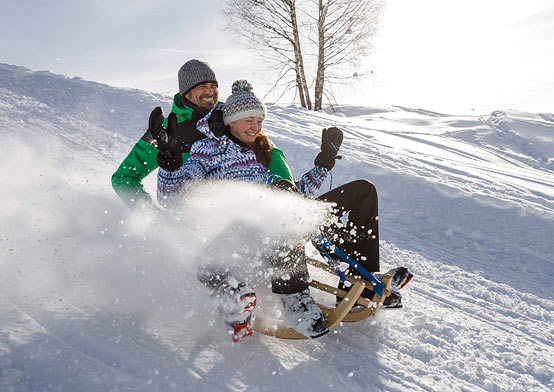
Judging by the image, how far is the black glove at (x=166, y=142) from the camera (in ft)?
7.45

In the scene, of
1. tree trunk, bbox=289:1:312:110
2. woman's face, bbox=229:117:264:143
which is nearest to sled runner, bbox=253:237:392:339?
woman's face, bbox=229:117:264:143

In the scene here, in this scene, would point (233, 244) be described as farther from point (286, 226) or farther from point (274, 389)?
point (274, 389)

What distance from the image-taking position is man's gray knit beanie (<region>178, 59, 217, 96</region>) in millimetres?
2957

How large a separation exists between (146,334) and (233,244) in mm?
597

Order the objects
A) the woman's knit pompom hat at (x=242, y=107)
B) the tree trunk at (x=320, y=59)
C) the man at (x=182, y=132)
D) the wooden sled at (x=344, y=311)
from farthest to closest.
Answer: the tree trunk at (x=320, y=59) → the man at (x=182, y=132) → the woman's knit pompom hat at (x=242, y=107) → the wooden sled at (x=344, y=311)

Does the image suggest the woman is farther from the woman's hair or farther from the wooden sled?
the wooden sled

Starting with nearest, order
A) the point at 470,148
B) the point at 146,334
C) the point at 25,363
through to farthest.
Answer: the point at 25,363
the point at 146,334
the point at 470,148

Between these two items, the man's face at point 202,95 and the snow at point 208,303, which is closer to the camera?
the snow at point 208,303

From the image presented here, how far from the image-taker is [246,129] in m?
2.36

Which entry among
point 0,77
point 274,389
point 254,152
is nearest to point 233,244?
point 254,152

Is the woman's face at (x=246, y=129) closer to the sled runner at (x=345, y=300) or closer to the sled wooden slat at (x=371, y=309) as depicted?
the sled runner at (x=345, y=300)

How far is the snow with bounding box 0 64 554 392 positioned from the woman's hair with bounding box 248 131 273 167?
0.22 metres

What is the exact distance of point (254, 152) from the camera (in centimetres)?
238

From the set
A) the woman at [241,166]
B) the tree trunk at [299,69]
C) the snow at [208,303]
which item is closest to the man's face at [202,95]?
the woman at [241,166]
